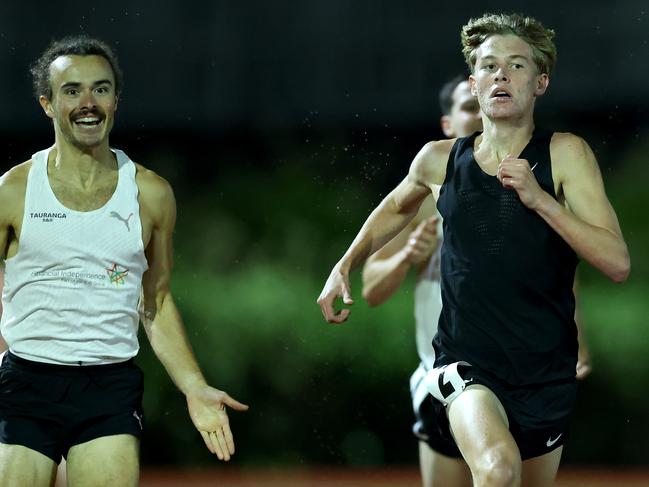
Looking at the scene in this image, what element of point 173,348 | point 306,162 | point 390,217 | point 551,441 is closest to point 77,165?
point 173,348

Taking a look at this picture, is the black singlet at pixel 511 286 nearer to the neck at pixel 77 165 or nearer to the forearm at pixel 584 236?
the forearm at pixel 584 236

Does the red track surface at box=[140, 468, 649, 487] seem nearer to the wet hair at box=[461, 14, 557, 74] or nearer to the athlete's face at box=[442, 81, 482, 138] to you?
the athlete's face at box=[442, 81, 482, 138]

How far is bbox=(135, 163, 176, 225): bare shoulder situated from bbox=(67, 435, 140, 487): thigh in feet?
2.72

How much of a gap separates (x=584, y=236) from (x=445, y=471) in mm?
1761

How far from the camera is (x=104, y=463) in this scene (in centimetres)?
474

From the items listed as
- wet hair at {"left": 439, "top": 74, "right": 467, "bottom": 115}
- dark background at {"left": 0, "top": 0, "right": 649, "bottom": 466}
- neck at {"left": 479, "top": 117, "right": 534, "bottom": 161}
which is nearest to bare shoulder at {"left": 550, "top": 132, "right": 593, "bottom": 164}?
neck at {"left": 479, "top": 117, "right": 534, "bottom": 161}

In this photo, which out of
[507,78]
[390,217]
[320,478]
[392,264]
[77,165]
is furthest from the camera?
[320,478]

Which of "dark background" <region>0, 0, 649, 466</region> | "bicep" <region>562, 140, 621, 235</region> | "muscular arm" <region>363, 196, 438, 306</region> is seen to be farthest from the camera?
"dark background" <region>0, 0, 649, 466</region>

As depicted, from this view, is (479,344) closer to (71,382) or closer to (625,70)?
(71,382)

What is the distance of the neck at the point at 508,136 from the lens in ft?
16.4

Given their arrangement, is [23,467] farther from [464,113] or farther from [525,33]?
[464,113]

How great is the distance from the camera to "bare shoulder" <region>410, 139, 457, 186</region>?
5.17 m

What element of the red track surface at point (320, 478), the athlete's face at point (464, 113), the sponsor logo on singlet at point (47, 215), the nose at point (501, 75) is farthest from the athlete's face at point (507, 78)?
the red track surface at point (320, 478)

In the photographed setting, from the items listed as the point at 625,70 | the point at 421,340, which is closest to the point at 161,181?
the point at 421,340
